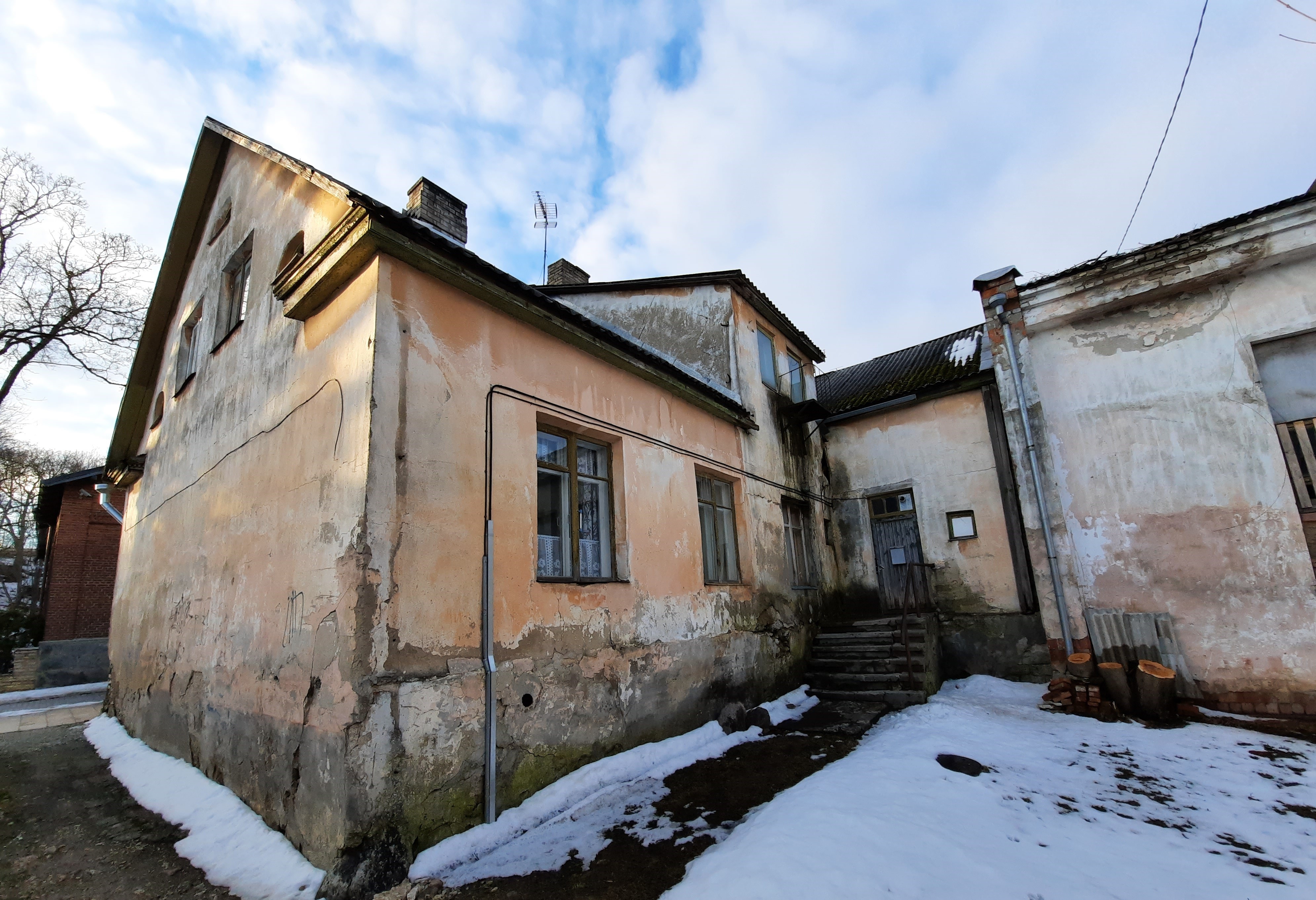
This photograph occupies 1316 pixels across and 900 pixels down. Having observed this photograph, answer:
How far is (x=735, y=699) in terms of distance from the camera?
7.39 m

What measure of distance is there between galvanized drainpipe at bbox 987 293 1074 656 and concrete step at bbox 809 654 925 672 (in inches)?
78.5

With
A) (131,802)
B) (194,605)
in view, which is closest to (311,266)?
(194,605)

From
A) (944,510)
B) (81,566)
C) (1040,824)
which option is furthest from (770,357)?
(81,566)

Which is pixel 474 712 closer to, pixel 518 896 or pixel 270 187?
pixel 518 896

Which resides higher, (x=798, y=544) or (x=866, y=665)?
(x=798, y=544)

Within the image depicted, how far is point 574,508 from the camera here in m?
5.91

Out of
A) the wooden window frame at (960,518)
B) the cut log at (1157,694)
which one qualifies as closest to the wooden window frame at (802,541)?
the wooden window frame at (960,518)

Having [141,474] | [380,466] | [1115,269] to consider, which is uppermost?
[1115,269]

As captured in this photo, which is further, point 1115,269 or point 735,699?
point 1115,269

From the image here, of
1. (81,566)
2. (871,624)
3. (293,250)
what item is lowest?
(871,624)

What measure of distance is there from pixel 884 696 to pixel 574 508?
5.22 meters

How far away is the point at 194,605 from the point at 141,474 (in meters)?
5.63

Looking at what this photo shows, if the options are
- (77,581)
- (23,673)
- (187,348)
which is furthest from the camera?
(77,581)

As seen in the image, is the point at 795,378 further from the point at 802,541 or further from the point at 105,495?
the point at 105,495
